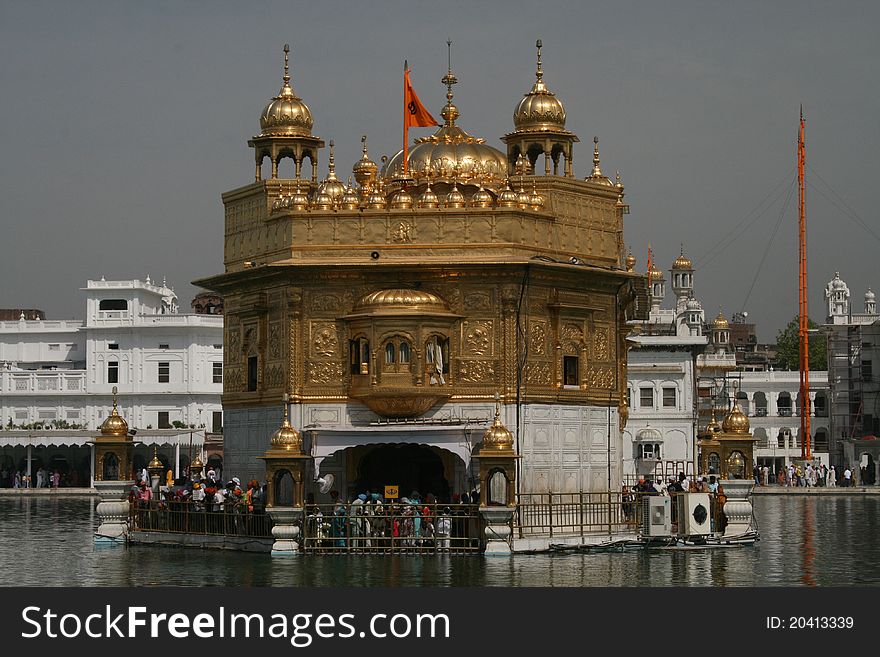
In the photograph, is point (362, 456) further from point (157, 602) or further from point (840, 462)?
point (840, 462)

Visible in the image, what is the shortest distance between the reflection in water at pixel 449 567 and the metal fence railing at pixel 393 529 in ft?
1.71

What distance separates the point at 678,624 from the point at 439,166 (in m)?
20.5

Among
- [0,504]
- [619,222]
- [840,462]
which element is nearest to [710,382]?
[840,462]

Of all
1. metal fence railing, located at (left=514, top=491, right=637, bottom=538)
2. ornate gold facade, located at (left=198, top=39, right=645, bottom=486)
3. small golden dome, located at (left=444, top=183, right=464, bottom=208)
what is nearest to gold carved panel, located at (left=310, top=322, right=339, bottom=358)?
ornate gold facade, located at (left=198, top=39, right=645, bottom=486)

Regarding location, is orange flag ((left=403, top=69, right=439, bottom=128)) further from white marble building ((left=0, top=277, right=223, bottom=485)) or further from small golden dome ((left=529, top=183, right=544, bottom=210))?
white marble building ((left=0, top=277, right=223, bottom=485))

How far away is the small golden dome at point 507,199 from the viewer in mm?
38375

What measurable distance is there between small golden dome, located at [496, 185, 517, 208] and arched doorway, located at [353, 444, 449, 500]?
5.89 meters

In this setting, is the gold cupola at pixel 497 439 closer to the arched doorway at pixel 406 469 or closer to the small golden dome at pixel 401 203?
the arched doorway at pixel 406 469

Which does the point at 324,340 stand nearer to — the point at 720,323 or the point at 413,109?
the point at 413,109

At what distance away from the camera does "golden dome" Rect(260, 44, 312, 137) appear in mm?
42188

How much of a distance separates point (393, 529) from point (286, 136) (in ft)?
37.1

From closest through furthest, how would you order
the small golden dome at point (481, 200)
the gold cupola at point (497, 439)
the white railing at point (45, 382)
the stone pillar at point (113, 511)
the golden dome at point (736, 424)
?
the gold cupola at point (497, 439) → the small golden dome at point (481, 200) → the golden dome at point (736, 424) → the stone pillar at point (113, 511) → the white railing at point (45, 382)

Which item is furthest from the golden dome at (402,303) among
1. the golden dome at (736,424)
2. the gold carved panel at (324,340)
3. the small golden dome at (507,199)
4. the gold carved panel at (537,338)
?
the golden dome at (736,424)

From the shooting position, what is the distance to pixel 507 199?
38.5 m
